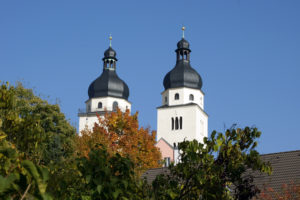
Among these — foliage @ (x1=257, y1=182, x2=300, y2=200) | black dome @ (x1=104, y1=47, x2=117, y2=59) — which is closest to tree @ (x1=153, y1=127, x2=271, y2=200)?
foliage @ (x1=257, y1=182, x2=300, y2=200)

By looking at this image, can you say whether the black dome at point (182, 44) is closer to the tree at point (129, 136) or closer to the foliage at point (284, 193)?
the tree at point (129, 136)

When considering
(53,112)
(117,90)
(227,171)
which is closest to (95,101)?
(117,90)

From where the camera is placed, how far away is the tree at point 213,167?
26.7ft

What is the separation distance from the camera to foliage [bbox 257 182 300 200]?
16.8m

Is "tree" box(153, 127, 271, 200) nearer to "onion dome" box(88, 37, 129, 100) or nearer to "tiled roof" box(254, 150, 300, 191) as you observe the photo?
"tiled roof" box(254, 150, 300, 191)

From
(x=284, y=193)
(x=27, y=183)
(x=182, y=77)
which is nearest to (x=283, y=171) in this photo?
(x=284, y=193)

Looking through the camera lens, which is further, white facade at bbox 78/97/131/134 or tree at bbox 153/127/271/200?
white facade at bbox 78/97/131/134

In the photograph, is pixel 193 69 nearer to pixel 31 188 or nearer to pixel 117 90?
pixel 117 90

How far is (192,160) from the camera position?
818 cm

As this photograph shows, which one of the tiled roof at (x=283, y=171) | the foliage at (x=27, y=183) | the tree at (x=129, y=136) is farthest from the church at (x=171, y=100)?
the foliage at (x=27, y=183)

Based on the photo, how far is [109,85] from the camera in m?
76.5

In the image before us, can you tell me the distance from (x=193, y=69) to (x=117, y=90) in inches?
435

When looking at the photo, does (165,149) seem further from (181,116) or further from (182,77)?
(182,77)

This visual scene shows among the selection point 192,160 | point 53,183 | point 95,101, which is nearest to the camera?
point 53,183
